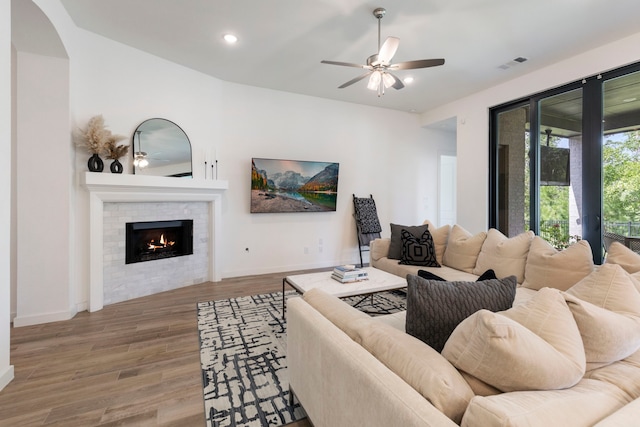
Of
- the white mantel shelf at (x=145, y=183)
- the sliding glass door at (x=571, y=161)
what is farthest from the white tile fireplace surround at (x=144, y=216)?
the sliding glass door at (x=571, y=161)

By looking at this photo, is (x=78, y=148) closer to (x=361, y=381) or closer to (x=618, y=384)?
(x=361, y=381)

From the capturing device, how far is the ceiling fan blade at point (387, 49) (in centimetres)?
248

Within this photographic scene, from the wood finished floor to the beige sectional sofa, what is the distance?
0.69m

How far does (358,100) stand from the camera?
5.26m

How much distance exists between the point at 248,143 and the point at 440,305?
4.09 metres

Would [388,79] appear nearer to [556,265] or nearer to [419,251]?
[419,251]

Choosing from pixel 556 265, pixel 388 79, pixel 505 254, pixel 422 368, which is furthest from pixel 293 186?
pixel 422 368

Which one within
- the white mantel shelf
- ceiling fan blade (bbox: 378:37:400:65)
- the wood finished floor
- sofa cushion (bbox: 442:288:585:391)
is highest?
ceiling fan blade (bbox: 378:37:400:65)

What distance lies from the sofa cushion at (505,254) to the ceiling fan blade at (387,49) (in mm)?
2032

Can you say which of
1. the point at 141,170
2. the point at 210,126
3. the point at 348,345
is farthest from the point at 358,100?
the point at 348,345

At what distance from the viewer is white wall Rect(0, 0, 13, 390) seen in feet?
6.15

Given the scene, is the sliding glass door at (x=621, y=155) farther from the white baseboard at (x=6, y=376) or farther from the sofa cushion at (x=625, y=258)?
the white baseboard at (x=6, y=376)

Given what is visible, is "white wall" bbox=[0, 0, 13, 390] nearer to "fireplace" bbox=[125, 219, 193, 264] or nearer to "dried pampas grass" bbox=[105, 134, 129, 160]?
"dried pampas grass" bbox=[105, 134, 129, 160]

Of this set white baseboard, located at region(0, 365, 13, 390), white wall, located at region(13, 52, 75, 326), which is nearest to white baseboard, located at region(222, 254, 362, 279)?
white wall, located at region(13, 52, 75, 326)
